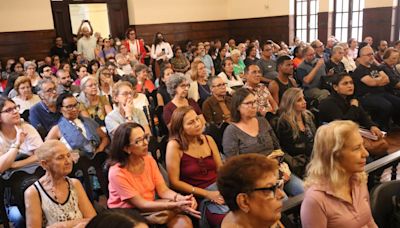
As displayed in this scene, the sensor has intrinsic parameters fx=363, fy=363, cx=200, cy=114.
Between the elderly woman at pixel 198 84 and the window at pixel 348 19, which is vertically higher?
the window at pixel 348 19

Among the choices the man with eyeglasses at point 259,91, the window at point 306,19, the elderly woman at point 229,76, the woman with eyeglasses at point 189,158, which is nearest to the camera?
the woman with eyeglasses at point 189,158

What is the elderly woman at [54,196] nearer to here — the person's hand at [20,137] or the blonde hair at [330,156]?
the person's hand at [20,137]

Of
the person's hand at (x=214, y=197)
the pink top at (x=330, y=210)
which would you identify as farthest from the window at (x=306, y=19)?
the pink top at (x=330, y=210)

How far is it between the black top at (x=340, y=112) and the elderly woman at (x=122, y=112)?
1722mm

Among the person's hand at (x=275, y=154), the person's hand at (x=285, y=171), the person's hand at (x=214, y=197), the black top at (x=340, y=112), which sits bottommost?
the person's hand at (x=285, y=171)

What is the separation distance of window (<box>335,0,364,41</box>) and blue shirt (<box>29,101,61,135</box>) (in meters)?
8.46

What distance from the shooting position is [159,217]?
201 cm

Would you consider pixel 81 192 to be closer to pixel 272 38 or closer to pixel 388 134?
pixel 388 134

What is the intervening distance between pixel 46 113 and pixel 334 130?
2622 millimetres

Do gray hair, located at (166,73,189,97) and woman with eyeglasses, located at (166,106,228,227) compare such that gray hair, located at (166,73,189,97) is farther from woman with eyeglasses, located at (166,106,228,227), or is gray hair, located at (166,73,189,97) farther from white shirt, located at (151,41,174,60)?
white shirt, located at (151,41,174,60)

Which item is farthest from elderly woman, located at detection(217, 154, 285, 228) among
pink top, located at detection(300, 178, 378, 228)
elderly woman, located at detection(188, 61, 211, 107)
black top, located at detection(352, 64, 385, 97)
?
black top, located at detection(352, 64, 385, 97)

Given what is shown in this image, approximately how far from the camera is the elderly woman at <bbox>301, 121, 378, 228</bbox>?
5.54 feet

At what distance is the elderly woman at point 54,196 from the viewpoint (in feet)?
6.29

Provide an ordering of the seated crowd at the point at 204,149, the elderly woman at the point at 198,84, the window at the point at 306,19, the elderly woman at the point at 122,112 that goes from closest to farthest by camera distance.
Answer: the seated crowd at the point at 204,149
the elderly woman at the point at 122,112
the elderly woman at the point at 198,84
the window at the point at 306,19
